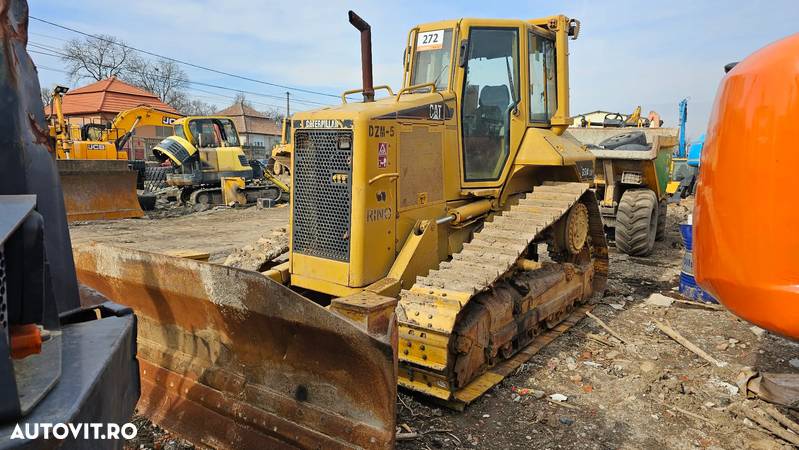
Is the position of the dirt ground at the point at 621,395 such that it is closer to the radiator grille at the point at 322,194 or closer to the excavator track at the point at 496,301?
the excavator track at the point at 496,301

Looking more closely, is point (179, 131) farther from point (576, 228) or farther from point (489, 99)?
point (576, 228)

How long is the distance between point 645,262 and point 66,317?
850 centimetres

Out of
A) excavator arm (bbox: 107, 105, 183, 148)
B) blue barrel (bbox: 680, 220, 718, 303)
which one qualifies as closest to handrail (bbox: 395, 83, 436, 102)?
blue barrel (bbox: 680, 220, 718, 303)

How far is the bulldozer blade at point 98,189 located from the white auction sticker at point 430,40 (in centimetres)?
943

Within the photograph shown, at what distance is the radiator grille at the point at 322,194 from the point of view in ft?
13.5

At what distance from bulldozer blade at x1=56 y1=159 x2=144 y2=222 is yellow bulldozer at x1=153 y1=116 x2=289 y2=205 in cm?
325

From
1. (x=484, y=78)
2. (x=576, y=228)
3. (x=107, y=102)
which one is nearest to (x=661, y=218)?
(x=576, y=228)

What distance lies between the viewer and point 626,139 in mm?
10297

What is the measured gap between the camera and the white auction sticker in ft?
16.1

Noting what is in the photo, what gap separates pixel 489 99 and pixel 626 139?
20.4 feet

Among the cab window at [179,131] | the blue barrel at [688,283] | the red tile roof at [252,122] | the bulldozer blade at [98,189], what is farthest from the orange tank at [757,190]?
the red tile roof at [252,122]

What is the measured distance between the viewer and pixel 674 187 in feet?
37.0

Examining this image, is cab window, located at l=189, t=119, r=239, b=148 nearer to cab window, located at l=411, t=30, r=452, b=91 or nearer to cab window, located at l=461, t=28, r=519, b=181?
cab window, located at l=411, t=30, r=452, b=91

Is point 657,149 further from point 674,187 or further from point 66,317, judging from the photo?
point 66,317
